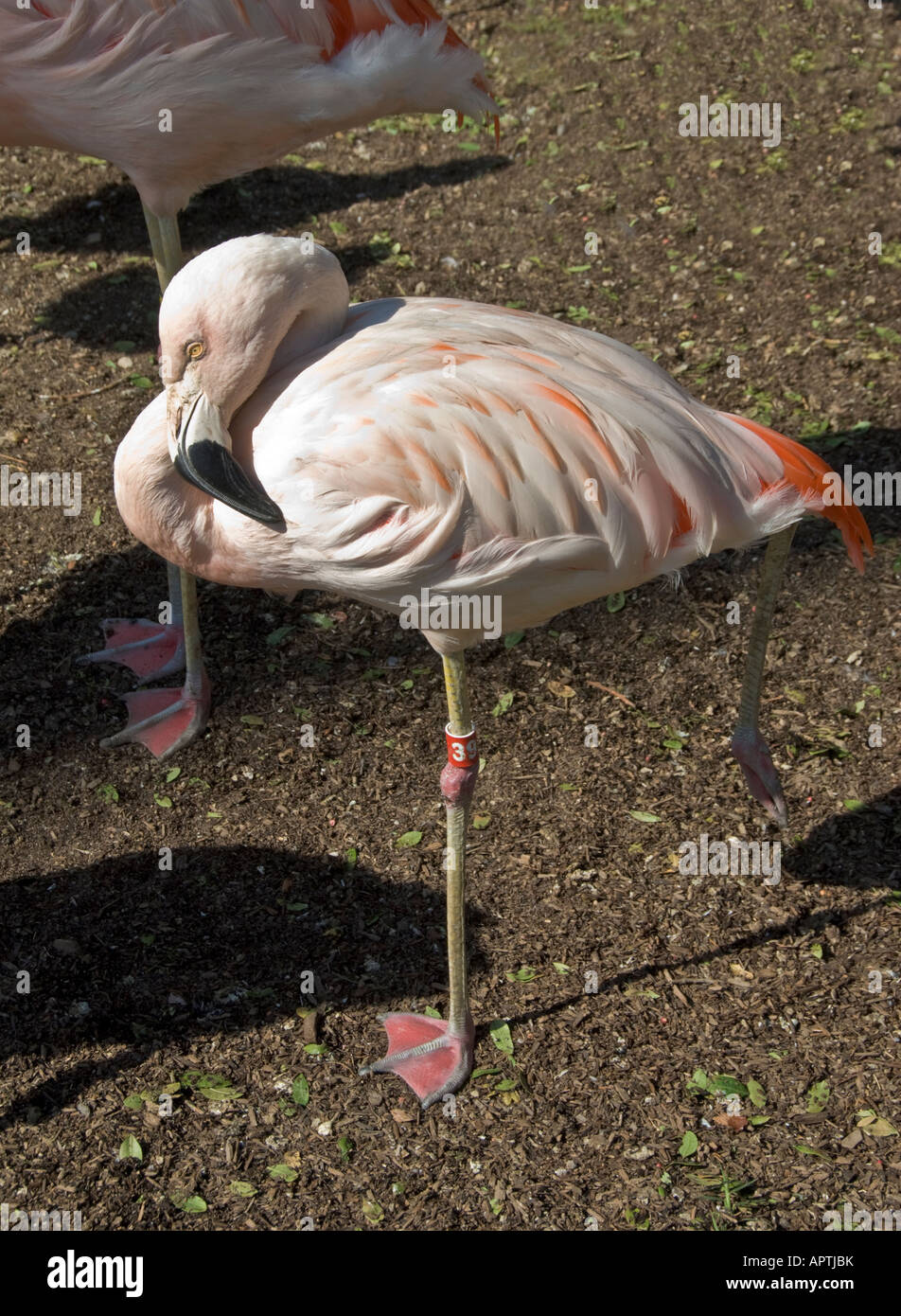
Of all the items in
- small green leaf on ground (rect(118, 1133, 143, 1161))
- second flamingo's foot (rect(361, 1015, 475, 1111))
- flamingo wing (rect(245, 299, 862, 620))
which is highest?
flamingo wing (rect(245, 299, 862, 620))

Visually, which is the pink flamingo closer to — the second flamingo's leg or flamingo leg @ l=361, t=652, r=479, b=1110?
flamingo leg @ l=361, t=652, r=479, b=1110

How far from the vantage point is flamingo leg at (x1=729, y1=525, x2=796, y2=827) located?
9.84 ft

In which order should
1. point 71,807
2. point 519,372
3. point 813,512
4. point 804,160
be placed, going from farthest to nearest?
point 804,160 → point 71,807 → point 813,512 → point 519,372

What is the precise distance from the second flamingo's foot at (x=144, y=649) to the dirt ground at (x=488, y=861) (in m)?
0.07

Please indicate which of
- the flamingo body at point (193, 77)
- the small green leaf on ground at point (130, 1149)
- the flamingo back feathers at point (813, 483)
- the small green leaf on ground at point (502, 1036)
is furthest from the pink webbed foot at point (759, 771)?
the flamingo body at point (193, 77)

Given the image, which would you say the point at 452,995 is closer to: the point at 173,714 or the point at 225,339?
the point at 173,714

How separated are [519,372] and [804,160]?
13.8 feet

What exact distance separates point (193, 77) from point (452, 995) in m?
2.45

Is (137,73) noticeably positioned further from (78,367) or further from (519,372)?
(78,367)

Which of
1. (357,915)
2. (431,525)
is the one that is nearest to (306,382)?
(431,525)

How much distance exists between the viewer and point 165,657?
157 inches

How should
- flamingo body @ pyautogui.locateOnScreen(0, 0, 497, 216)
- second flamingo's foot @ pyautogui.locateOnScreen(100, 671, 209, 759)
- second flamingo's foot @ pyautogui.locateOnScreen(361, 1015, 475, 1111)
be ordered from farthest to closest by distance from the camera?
second flamingo's foot @ pyautogui.locateOnScreen(100, 671, 209, 759) < flamingo body @ pyautogui.locateOnScreen(0, 0, 497, 216) < second flamingo's foot @ pyautogui.locateOnScreen(361, 1015, 475, 1111)

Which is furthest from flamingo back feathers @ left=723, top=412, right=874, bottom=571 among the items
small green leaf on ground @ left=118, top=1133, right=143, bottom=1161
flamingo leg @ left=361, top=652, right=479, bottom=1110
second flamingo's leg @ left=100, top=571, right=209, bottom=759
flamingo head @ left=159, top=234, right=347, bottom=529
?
small green leaf on ground @ left=118, top=1133, right=143, bottom=1161

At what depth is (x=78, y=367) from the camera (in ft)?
16.8
